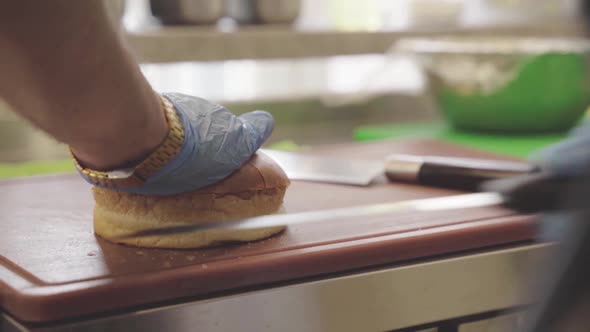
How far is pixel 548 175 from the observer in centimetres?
67

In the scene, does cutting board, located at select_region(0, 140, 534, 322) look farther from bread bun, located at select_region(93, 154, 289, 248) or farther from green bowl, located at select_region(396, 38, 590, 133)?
green bowl, located at select_region(396, 38, 590, 133)

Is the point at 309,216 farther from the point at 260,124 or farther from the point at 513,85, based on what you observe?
the point at 513,85

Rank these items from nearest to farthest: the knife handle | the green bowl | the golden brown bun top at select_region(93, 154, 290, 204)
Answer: the golden brown bun top at select_region(93, 154, 290, 204), the knife handle, the green bowl

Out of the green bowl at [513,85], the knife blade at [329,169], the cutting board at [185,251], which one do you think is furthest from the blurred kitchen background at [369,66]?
the cutting board at [185,251]

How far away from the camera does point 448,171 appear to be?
0.95 meters

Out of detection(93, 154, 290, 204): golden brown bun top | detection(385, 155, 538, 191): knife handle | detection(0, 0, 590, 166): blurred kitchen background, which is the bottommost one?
detection(0, 0, 590, 166): blurred kitchen background

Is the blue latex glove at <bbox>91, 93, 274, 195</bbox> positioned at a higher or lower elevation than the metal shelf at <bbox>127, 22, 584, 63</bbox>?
higher

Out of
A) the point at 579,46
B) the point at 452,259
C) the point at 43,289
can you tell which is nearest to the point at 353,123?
the point at 579,46

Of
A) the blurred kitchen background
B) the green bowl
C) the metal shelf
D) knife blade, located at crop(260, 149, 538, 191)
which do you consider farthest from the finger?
the green bowl

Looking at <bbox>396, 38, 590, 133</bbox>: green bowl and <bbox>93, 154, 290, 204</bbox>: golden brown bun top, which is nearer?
<bbox>93, 154, 290, 204</bbox>: golden brown bun top

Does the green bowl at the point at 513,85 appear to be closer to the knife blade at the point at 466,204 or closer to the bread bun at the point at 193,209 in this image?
the knife blade at the point at 466,204

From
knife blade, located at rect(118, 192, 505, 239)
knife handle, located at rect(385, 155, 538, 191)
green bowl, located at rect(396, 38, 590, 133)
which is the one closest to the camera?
knife blade, located at rect(118, 192, 505, 239)

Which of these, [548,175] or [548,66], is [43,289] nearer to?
[548,175]

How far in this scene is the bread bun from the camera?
70 centimetres
